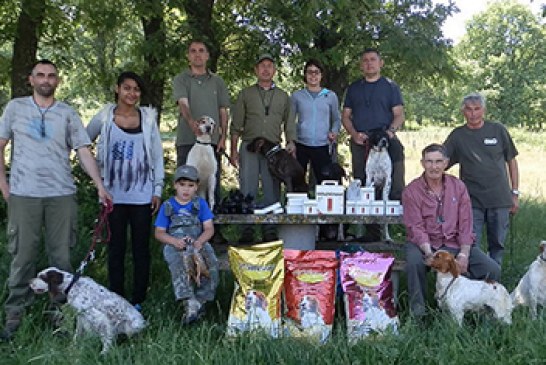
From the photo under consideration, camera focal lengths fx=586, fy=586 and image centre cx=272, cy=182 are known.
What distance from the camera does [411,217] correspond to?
459 centimetres

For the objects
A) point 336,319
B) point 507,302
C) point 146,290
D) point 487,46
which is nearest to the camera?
point 507,302

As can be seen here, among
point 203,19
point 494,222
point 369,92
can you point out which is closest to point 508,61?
point 203,19

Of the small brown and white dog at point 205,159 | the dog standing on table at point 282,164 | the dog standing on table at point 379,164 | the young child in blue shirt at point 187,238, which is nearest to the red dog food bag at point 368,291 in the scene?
the young child in blue shirt at point 187,238

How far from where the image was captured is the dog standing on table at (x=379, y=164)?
5.36 m

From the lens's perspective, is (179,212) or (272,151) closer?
(179,212)

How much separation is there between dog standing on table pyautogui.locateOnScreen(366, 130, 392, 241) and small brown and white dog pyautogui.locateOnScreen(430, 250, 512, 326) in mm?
1269

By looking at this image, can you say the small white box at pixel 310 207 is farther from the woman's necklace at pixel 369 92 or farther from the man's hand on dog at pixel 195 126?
the woman's necklace at pixel 369 92

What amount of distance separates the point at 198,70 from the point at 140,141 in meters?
1.31

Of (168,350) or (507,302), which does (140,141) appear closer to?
(168,350)

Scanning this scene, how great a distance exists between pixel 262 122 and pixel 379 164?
3.96 feet

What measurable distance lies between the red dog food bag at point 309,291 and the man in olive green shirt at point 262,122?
1553mm

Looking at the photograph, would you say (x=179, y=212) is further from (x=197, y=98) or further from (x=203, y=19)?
(x=203, y=19)

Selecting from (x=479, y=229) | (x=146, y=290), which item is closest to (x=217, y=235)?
(x=146, y=290)

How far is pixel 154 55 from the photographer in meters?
8.17
